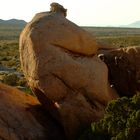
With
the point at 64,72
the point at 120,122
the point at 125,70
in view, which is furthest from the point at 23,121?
the point at 125,70

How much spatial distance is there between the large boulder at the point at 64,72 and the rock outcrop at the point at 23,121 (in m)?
0.71

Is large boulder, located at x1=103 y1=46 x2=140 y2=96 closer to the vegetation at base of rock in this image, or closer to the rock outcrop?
the rock outcrop

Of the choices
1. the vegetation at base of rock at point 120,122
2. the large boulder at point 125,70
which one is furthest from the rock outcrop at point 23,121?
the large boulder at point 125,70

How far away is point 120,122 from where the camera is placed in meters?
14.7

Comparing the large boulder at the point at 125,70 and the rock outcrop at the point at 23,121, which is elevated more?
the large boulder at the point at 125,70

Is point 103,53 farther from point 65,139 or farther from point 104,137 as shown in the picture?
point 104,137

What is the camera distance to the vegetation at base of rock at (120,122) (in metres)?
14.2

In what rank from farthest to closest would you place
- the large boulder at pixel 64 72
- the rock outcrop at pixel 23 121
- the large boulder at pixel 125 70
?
the large boulder at pixel 125 70
the large boulder at pixel 64 72
the rock outcrop at pixel 23 121

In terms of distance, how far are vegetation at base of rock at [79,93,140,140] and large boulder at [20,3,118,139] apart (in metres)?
1.74

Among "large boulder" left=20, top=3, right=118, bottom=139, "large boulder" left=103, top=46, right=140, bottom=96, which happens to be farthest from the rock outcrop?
"large boulder" left=103, top=46, right=140, bottom=96

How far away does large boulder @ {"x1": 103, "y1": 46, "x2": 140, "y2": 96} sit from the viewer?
19.7 metres

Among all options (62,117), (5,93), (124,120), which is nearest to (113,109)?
(124,120)

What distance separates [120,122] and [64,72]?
334 cm

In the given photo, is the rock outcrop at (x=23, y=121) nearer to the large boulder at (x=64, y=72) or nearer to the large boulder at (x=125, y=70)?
the large boulder at (x=64, y=72)
